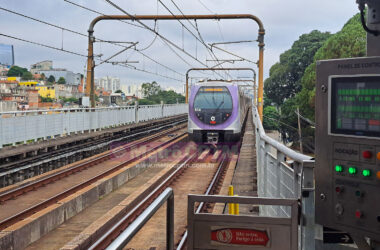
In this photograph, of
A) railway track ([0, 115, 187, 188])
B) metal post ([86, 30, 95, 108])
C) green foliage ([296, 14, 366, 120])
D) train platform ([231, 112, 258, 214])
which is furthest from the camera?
green foliage ([296, 14, 366, 120])

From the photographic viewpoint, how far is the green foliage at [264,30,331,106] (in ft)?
160

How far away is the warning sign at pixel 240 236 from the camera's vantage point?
9.60 feet

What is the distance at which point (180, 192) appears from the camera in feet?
39.8

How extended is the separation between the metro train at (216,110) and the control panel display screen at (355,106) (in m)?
14.6

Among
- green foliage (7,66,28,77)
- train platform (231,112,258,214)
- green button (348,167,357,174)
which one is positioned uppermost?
green foliage (7,66,28,77)

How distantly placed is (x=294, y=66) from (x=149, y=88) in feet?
77.3

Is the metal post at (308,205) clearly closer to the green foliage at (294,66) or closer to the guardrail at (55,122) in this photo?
the guardrail at (55,122)

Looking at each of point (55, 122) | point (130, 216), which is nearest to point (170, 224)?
point (130, 216)

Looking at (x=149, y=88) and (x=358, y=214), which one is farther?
(x=149, y=88)

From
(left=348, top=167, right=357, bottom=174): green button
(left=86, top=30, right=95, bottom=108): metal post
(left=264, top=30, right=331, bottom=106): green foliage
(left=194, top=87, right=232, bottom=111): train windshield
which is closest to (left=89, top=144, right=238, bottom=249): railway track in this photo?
(left=194, top=87, right=232, bottom=111): train windshield

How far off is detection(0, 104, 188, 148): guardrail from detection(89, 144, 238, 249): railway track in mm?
5270

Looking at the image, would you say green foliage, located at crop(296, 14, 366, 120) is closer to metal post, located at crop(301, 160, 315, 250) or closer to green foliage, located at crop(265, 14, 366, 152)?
green foliage, located at crop(265, 14, 366, 152)

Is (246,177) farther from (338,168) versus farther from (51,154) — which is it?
(338,168)

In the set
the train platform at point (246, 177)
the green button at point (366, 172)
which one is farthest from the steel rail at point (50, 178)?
the green button at point (366, 172)
